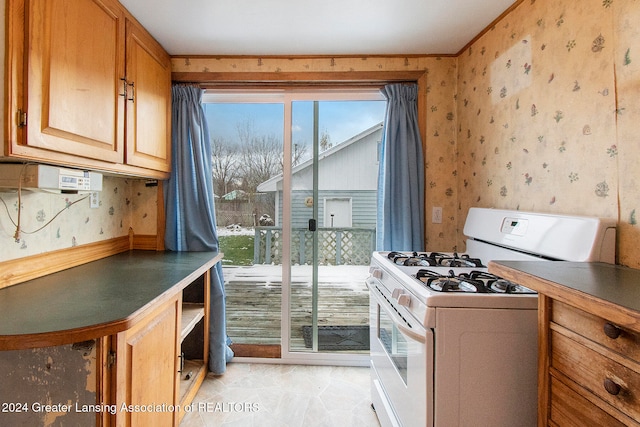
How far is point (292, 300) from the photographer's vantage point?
2.37m

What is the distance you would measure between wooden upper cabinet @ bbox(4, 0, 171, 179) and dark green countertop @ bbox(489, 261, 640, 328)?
1.62m

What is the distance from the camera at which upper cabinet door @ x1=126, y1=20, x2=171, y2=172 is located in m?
1.63

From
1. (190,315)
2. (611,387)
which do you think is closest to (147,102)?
(190,315)

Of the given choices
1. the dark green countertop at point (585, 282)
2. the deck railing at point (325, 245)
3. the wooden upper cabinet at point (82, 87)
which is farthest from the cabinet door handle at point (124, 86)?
the dark green countertop at point (585, 282)

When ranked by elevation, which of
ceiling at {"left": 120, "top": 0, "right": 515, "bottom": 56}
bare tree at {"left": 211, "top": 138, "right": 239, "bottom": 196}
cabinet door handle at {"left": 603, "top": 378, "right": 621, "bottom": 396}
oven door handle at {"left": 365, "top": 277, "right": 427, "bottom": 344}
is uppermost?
ceiling at {"left": 120, "top": 0, "right": 515, "bottom": 56}

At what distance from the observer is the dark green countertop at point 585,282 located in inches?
26.0

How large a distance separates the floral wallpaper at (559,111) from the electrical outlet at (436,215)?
0.77 feet

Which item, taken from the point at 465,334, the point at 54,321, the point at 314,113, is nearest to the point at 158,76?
the point at 314,113

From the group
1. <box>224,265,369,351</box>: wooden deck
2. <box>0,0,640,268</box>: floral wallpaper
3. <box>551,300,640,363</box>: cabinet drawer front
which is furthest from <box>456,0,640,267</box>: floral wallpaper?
<box>224,265,369,351</box>: wooden deck

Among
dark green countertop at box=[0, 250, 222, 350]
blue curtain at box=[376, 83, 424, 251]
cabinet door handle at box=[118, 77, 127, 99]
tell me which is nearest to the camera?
dark green countertop at box=[0, 250, 222, 350]

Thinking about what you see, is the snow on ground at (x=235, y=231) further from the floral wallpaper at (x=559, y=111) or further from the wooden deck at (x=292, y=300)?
the floral wallpaper at (x=559, y=111)

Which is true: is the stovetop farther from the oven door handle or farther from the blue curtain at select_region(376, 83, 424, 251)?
the blue curtain at select_region(376, 83, 424, 251)

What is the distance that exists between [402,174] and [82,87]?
1.81 meters

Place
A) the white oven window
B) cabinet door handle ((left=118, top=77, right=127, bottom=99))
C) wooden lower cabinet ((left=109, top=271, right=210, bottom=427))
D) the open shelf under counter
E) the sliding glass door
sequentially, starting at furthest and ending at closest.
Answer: the sliding glass door < the open shelf under counter < cabinet door handle ((left=118, top=77, right=127, bottom=99)) < the white oven window < wooden lower cabinet ((left=109, top=271, right=210, bottom=427))
